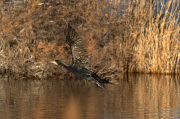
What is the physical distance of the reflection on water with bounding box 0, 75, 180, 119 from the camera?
791 cm

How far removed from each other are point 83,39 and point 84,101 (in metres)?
5.90

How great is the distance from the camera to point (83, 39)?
15367mm

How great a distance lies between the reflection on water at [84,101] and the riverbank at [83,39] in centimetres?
113

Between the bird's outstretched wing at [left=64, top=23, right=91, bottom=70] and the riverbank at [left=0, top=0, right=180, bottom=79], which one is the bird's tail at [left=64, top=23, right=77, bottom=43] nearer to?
the bird's outstretched wing at [left=64, top=23, right=91, bottom=70]

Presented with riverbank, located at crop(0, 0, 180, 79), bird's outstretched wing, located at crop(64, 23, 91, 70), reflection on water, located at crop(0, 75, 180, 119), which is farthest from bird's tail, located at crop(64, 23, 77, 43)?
riverbank, located at crop(0, 0, 180, 79)

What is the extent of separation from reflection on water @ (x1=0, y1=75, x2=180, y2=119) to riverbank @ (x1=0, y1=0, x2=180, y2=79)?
1130 millimetres

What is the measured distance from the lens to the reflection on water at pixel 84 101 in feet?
25.9

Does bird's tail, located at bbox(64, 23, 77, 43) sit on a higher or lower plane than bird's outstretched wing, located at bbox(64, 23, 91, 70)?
higher

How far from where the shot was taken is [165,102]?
9.59m

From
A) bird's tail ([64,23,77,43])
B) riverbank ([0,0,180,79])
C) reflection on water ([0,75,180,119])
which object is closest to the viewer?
reflection on water ([0,75,180,119])

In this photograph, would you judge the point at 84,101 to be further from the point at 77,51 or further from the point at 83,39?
the point at 83,39

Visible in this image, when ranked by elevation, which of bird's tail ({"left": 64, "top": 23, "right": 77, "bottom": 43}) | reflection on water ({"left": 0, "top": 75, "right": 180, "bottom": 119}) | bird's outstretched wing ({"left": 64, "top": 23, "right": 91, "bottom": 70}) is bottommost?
reflection on water ({"left": 0, "top": 75, "right": 180, "bottom": 119})

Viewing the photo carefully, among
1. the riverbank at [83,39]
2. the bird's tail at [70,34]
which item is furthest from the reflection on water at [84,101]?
the bird's tail at [70,34]

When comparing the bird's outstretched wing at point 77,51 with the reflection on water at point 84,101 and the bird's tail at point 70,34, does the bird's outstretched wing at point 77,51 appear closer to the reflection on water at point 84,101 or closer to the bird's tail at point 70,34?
the bird's tail at point 70,34
